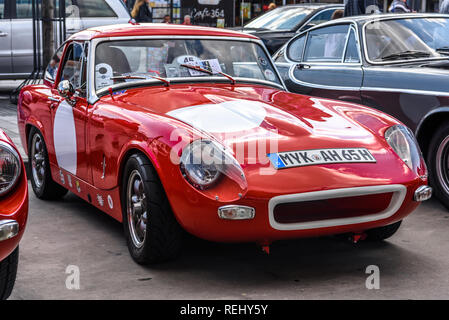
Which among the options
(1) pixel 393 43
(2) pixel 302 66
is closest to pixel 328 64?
(2) pixel 302 66

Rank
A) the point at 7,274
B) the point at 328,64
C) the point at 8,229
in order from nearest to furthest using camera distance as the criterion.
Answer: the point at 8,229
the point at 7,274
the point at 328,64

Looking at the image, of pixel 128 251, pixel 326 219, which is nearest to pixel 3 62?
pixel 128 251

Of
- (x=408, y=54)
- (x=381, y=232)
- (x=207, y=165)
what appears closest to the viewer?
(x=207, y=165)

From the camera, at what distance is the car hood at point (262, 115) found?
13.9 feet

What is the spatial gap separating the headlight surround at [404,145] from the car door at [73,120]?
81.4 inches

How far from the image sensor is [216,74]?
549 centimetres

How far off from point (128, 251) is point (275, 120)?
4.15ft

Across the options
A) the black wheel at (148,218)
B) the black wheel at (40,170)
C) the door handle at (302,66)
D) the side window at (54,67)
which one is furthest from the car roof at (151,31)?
the door handle at (302,66)

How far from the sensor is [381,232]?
492cm

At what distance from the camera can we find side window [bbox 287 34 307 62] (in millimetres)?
7984

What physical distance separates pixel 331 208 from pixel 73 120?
222 centimetres

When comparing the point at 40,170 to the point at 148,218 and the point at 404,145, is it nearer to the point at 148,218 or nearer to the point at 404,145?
the point at 148,218

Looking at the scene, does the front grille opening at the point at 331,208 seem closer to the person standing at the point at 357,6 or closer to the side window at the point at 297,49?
the side window at the point at 297,49

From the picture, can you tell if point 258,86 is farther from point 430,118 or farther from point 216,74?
point 430,118
